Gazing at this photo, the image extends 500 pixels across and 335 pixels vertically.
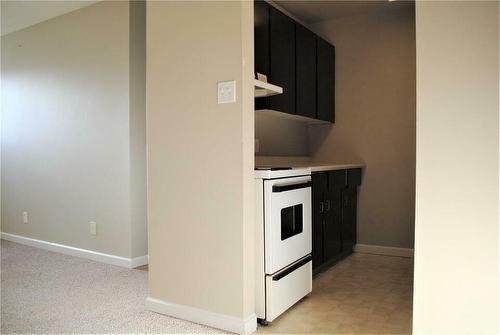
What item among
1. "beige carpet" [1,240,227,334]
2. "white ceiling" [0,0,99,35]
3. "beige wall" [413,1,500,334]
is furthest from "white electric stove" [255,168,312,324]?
"white ceiling" [0,0,99,35]

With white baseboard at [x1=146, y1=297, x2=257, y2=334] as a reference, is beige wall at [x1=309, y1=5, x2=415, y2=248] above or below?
above

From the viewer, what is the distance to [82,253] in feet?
12.0

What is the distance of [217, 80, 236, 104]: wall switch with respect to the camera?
80.6 inches

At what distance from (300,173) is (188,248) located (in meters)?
0.83

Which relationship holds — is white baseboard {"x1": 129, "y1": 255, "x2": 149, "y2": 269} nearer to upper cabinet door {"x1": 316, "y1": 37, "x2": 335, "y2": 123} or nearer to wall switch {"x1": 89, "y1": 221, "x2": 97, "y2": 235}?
wall switch {"x1": 89, "y1": 221, "x2": 97, "y2": 235}

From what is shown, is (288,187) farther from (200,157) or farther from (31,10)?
(31,10)

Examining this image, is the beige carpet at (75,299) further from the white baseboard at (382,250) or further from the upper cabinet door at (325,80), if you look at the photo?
the upper cabinet door at (325,80)

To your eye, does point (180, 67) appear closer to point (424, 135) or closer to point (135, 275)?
point (424, 135)

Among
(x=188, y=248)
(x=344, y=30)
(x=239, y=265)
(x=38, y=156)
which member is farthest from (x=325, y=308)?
(x=38, y=156)

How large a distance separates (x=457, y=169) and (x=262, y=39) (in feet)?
6.22

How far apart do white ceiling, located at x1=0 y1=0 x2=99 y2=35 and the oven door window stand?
2.76 m

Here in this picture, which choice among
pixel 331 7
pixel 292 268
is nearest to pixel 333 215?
pixel 292 268

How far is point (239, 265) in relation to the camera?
80.3 inches

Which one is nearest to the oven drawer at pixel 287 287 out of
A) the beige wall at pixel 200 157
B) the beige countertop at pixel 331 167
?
the beige wall at pixel 200 157
